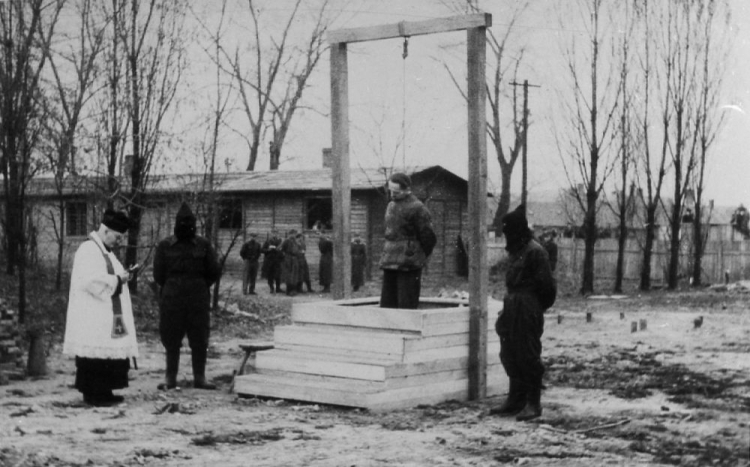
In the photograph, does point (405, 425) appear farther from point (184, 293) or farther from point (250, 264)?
point (250, 264)

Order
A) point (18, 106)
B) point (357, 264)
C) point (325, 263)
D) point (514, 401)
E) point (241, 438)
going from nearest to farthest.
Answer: point (241, 438) < point (514, 401) < point (18, 106) < point (357, 264) < point (325, 263)

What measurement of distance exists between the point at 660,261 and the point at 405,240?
2824 centimetres

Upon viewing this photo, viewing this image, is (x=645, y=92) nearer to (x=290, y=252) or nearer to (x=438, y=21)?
(x=290, y=252)

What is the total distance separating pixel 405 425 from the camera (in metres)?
8.91

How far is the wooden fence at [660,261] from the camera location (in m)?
35.9

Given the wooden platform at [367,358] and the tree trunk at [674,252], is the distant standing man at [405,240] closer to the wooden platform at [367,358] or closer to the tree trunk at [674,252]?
the wooden platform at [367,358]

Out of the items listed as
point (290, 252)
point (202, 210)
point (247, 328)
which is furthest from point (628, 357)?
point (290, 252)

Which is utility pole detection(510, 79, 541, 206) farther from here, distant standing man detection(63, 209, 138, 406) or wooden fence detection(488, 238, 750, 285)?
distant standing man detection(63, 209, 138, 406)

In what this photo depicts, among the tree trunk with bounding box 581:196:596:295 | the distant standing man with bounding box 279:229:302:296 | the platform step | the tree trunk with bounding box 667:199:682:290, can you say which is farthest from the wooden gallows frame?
the tree trunk with bounding box 667:199:682:290

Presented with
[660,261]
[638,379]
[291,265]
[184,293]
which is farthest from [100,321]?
[660,261]

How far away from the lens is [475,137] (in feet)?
33.8

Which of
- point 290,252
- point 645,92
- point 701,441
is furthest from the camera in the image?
point 645,92

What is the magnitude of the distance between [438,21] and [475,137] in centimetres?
118

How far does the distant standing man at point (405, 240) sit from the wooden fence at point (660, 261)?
25546 millimetres
